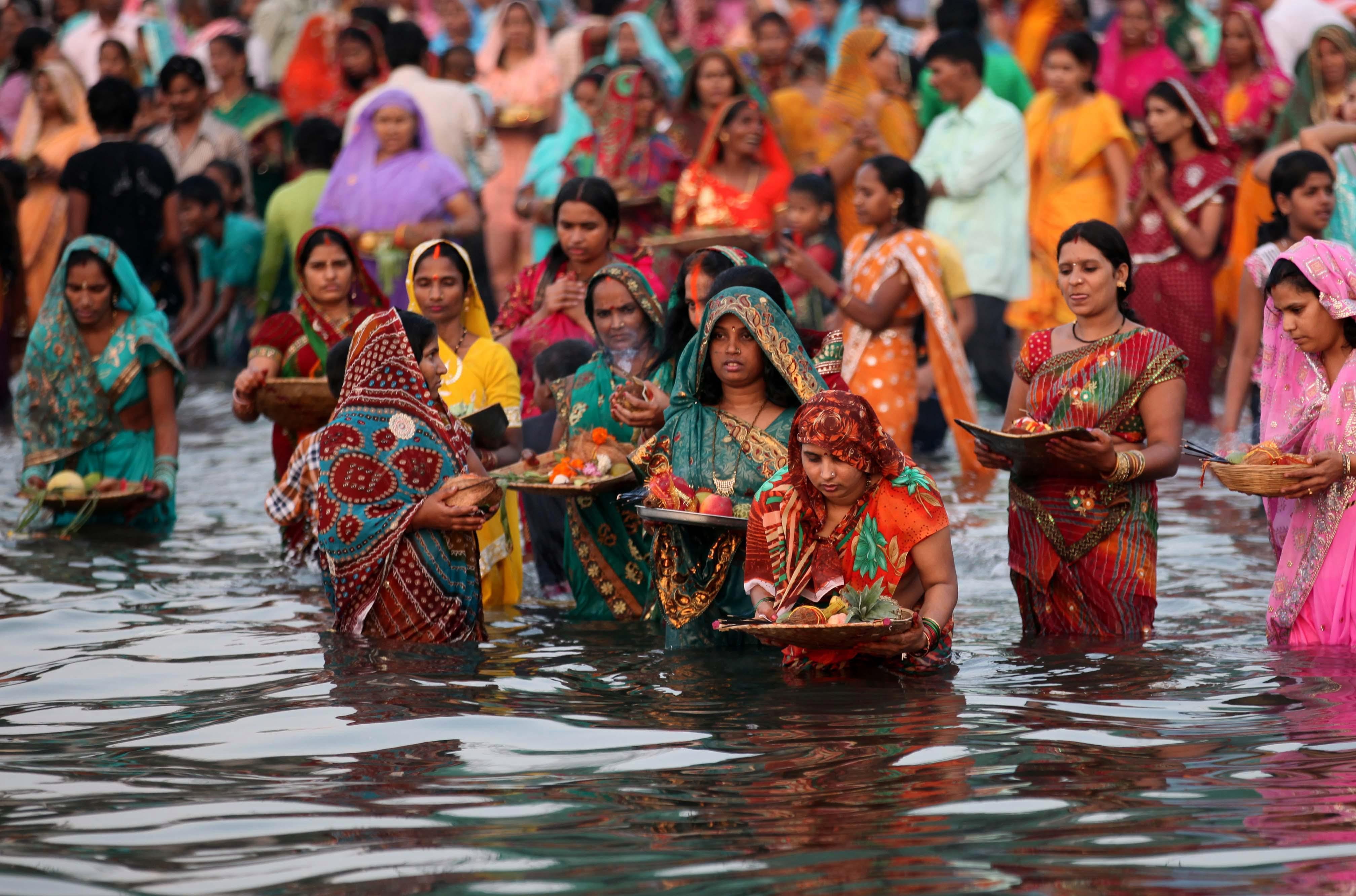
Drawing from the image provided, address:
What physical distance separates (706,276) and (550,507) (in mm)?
1543

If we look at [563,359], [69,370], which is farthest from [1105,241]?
[69,370]

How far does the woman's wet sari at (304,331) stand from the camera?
27.6 feet

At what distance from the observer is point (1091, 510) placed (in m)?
6.46

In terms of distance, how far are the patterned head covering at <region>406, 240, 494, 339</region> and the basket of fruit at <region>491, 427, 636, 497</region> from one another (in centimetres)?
104

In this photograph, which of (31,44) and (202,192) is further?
(31,44)

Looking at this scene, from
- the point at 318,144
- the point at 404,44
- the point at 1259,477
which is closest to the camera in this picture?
the point at 1259,477

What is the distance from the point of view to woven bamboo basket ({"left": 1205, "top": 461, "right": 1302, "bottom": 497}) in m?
5.98

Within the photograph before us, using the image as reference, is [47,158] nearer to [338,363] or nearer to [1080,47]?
[1080,47]

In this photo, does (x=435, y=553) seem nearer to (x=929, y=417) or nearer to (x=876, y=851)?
(x=876, y=851)

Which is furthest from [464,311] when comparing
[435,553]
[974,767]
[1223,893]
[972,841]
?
[1223,893]

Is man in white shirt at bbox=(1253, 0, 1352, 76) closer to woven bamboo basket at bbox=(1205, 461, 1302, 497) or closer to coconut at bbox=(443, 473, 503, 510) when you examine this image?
woven bamboo basket at bbox=(1205, 461, 1302, 497)

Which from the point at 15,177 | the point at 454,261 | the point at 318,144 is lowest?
the point at 454,261

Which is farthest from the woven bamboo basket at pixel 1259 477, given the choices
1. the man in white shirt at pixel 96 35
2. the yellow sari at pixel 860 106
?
the man in white shirt at pixel 96 35

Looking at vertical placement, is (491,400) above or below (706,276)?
below
